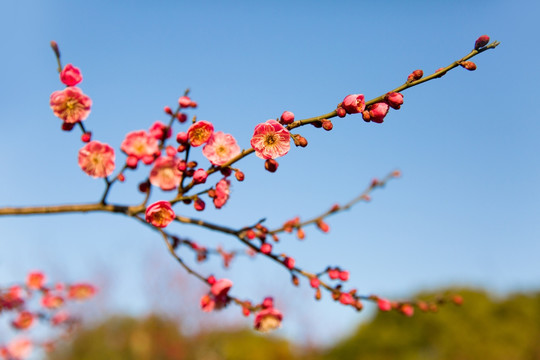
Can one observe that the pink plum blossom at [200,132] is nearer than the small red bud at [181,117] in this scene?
Yes

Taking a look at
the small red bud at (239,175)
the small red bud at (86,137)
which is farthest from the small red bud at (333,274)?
the small red bud at (86,137)

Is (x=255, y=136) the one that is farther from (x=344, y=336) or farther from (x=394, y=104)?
(x=344, y=336)

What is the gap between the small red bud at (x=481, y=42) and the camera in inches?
60.5

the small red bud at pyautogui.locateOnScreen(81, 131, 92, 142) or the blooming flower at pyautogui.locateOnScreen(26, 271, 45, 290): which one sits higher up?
the blooming flower at pyautogui.locateOnScreen(26, 271, 45, 290)

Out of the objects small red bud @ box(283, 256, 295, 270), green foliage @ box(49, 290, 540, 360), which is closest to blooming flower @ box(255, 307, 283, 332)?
small red bud @ box(283, 256, 295, 270)

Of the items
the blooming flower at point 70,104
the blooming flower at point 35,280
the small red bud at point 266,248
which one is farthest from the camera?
the blooming flower at point 35,280

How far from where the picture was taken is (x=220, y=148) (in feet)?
5.77

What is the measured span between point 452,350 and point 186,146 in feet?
55.3

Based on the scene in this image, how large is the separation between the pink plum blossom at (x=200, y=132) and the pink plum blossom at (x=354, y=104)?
1.82ft

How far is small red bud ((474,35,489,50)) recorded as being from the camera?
1537 mm

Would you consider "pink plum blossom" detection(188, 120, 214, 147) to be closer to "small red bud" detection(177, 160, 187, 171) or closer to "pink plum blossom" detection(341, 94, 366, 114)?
"small red bud" detection(177, 160, 187, 171)

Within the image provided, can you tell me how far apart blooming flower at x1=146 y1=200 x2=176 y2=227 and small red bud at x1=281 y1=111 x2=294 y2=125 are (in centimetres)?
57

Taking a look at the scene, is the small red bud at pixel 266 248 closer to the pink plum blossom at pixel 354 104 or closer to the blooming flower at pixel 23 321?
the pink plum blossom at pixel 354 104

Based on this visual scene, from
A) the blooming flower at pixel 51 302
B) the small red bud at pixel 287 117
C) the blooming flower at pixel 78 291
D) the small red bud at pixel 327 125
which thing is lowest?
the small red bud at pixel 327 125
